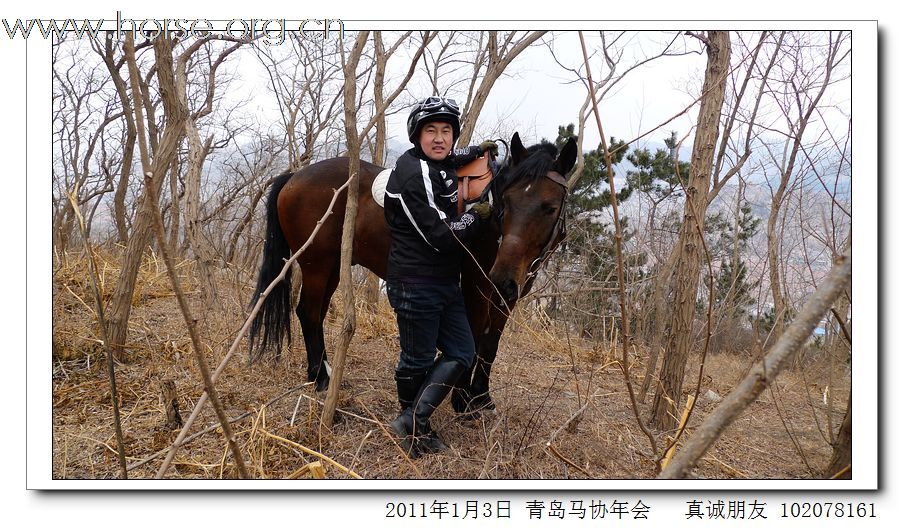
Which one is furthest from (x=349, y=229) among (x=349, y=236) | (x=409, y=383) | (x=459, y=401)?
(x=459, y=401)

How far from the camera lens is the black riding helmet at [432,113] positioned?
10.0ft

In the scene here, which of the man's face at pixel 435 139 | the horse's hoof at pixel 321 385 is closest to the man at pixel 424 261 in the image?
the man's face at pixel 435 139

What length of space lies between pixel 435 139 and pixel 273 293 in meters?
2.26

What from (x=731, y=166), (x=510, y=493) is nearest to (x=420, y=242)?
(x=510, y=493)

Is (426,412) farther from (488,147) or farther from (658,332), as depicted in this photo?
(658,332)

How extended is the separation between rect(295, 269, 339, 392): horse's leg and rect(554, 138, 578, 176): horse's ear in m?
2.17

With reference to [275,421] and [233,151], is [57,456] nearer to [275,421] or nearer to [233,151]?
[275,421]

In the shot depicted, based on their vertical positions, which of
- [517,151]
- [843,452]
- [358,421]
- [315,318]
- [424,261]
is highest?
[517,151]

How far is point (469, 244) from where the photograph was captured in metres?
3.39

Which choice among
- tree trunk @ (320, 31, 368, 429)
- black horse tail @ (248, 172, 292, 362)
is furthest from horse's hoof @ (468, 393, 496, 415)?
black horse tail @ (248, 172, 292, 362)

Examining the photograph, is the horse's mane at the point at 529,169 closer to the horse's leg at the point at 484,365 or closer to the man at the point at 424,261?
the man at the point at 424,261

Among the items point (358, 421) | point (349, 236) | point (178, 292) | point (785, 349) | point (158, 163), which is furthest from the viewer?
point (158, 163)

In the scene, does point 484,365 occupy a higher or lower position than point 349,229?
lower

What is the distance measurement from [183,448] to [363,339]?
9.20 feet
